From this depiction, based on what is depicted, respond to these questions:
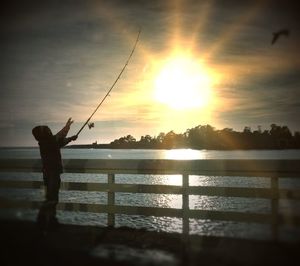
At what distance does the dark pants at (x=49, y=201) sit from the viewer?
8.50 m

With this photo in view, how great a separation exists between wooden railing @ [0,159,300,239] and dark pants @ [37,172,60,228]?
0.32 meters

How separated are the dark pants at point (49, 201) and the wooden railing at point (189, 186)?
12.7 inches

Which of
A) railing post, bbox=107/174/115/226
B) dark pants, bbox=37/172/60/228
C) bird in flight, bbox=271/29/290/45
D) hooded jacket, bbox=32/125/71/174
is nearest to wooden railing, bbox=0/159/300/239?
railing post, bbox=107/174/115/226

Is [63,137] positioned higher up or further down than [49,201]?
higher up

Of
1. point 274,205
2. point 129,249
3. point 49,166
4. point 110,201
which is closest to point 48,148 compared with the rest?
point 49,166

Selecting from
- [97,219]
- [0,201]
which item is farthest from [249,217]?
[97,219]

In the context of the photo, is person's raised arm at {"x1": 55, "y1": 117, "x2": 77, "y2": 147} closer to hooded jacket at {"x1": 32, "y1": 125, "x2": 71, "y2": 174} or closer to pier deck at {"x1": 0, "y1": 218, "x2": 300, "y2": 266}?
hooded jacket at {"x1": 32, "y1": 125, "x2": 71, "y2": 174}

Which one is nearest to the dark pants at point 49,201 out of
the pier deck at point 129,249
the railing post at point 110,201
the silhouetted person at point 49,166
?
the silhouetted person at point 49,166

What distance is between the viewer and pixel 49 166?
8516mm

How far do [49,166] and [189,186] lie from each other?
2.82m

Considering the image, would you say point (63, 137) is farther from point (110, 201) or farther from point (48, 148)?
point (110, 201)

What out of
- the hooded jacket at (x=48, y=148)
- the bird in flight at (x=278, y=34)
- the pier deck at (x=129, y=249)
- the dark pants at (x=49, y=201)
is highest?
the bird in flight at (x=278, y=34)

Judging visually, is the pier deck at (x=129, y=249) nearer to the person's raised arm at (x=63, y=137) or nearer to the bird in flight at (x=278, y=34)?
the person's raised arm at (x=63, y=137)

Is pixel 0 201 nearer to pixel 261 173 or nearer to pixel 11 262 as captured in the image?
pixel 11 262
